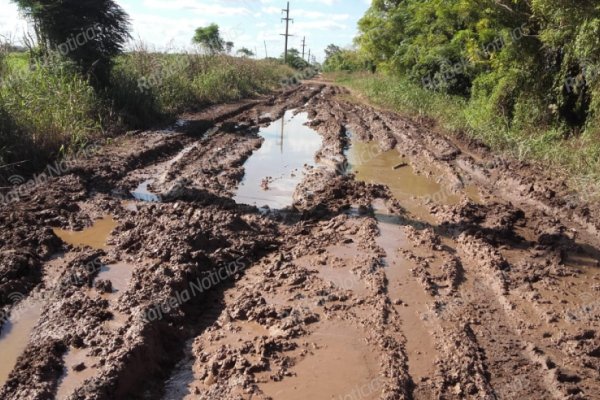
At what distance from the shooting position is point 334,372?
3621 mm

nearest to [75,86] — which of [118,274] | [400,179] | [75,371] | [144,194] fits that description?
[144,194]

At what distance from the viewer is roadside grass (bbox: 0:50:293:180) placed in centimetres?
805

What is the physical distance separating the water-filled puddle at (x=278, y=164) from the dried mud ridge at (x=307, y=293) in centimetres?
36

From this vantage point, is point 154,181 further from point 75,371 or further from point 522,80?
point 522,80

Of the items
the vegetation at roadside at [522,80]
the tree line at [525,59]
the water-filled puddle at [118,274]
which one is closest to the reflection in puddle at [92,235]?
the water-filled puddle at [118,274]

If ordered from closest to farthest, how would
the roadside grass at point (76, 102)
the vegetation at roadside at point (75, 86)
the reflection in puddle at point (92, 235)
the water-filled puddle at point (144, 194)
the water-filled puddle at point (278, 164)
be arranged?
the reflection in puddle at point (92, 235) < the water-filled puddle at point (144, 194) < the water-filled puddle at point (278, 164) < the roadside grass at point (76, 102) < the vegetation at roadside at point (75, 86)

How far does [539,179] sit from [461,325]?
5.02m

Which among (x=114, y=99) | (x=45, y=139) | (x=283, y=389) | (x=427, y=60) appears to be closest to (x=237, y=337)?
(x=283, y=389)

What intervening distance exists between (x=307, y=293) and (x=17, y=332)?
8.25 ft

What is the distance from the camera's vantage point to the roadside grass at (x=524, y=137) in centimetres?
789

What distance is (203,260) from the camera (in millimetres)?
5109

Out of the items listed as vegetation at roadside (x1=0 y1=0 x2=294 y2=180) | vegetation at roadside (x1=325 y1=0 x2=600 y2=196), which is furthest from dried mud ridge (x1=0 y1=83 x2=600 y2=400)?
vegetation at roadside (x1=325 y1=0 x2=600 y2=196)

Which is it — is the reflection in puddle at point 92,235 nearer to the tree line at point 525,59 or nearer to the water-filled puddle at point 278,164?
the water-filled puddle at point 278,164

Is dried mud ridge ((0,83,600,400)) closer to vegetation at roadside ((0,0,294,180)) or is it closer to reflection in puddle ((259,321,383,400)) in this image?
reflection in puddle ((259,321,383,400))
